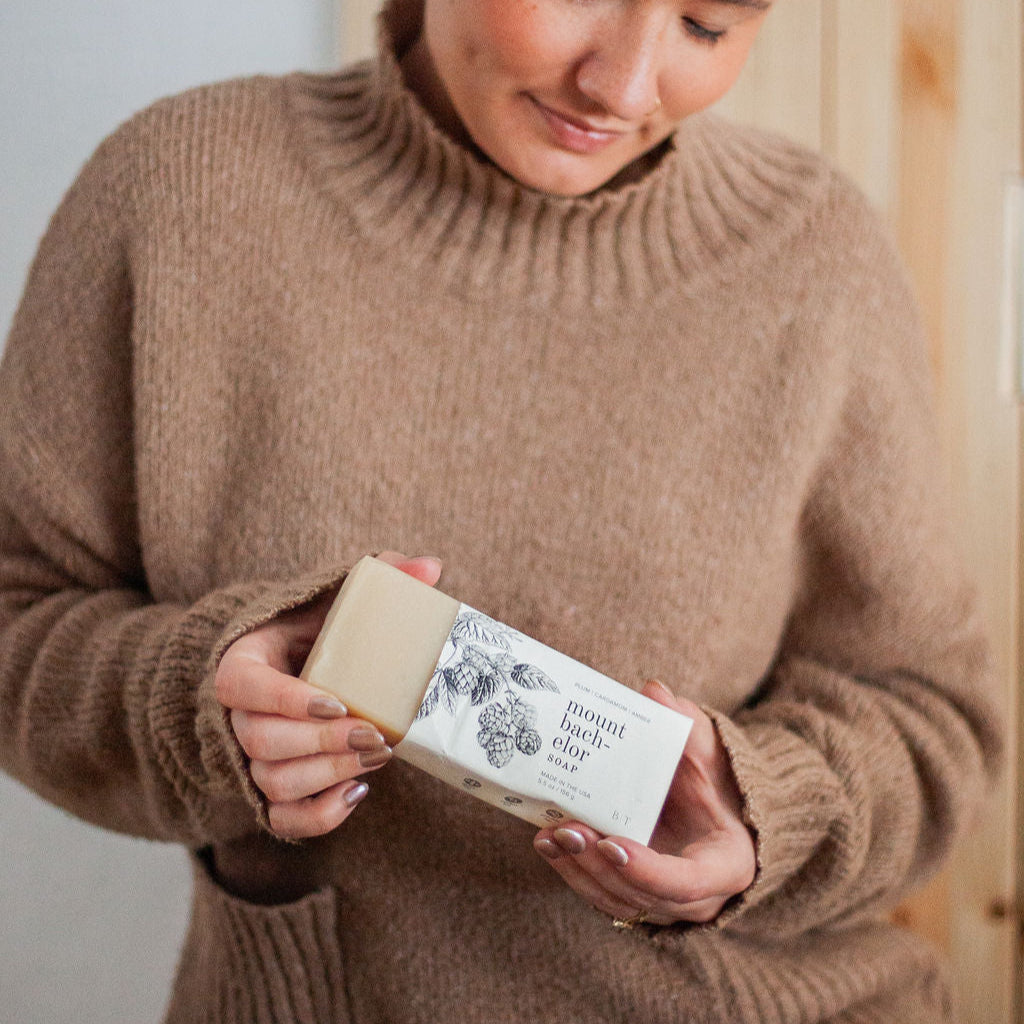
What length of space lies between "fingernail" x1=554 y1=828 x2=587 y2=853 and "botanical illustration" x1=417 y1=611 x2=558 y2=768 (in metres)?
0.04

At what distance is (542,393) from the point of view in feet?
2.34

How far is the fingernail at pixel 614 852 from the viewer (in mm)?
488

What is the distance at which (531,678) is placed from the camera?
1.61 feet

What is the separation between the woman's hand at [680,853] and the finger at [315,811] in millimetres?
99

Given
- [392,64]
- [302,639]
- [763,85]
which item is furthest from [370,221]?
[763,85]

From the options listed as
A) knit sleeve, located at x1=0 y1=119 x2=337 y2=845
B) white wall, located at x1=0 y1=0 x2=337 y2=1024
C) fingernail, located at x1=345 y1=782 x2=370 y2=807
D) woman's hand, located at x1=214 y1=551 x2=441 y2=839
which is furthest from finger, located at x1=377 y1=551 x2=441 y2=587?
white wall, located at x1=0 y1=0 x2=337 y2=1024

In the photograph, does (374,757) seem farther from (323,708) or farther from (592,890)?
(592,890)

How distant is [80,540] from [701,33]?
0.55 m

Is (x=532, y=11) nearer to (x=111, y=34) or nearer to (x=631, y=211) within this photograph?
(x=631, y=211)

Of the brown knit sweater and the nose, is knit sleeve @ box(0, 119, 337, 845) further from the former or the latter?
the nose

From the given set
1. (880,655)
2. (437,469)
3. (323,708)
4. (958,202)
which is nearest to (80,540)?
(437,469)

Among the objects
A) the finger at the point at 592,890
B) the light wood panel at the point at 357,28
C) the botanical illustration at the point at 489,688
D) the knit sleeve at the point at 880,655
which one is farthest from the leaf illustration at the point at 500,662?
the light wood panel at the point at 357,28

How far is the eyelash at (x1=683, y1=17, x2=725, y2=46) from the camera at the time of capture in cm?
59

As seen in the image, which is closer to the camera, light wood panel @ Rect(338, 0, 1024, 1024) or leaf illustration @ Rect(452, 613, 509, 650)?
leaf illustration @ Rect(452, 613, 509, 650)
